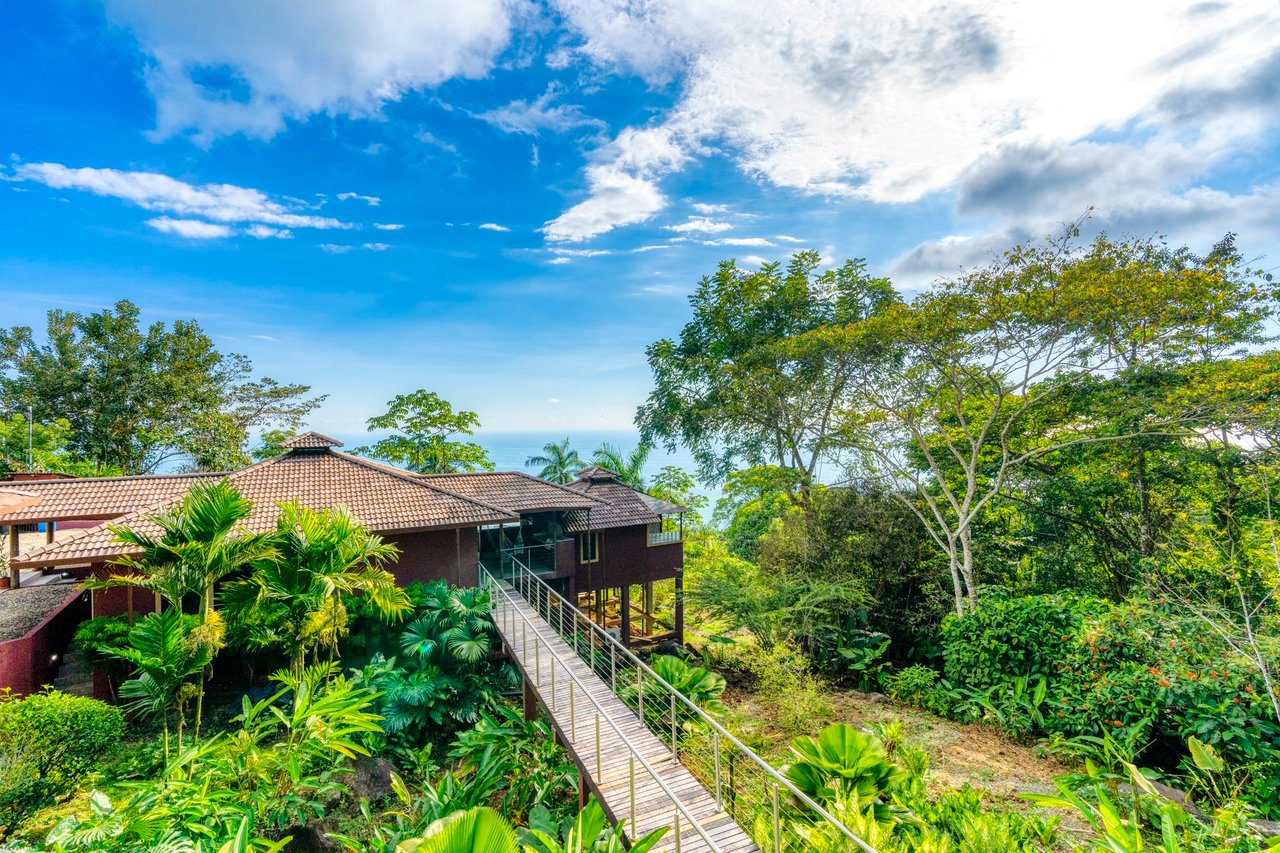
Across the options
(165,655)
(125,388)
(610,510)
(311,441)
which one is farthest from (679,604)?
(125,388)

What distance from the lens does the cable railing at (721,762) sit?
510cm

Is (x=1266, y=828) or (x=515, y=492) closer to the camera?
(x=1266, y=828)

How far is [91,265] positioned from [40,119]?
49.4 feet

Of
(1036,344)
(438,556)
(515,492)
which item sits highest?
(1036,344)

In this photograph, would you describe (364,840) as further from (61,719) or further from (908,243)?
(908,243)

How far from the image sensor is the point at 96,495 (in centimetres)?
1066

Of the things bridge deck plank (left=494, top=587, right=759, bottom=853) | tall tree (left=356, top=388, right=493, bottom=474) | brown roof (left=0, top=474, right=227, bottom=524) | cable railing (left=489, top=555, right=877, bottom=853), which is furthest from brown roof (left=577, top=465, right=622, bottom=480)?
brown roof (left=0, top=474, right=227, bottom=524)

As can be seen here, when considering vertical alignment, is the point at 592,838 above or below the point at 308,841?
above

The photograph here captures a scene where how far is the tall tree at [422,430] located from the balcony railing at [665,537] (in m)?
12.5

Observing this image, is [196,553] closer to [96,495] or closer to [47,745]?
[47,745]

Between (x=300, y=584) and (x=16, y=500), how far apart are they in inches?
246

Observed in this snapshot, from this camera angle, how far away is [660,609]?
2016cm

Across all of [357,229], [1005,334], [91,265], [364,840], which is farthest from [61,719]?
[91,265]

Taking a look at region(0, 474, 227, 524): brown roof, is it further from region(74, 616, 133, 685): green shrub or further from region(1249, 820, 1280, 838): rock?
region(1249, 820, 1280, 838): rock
